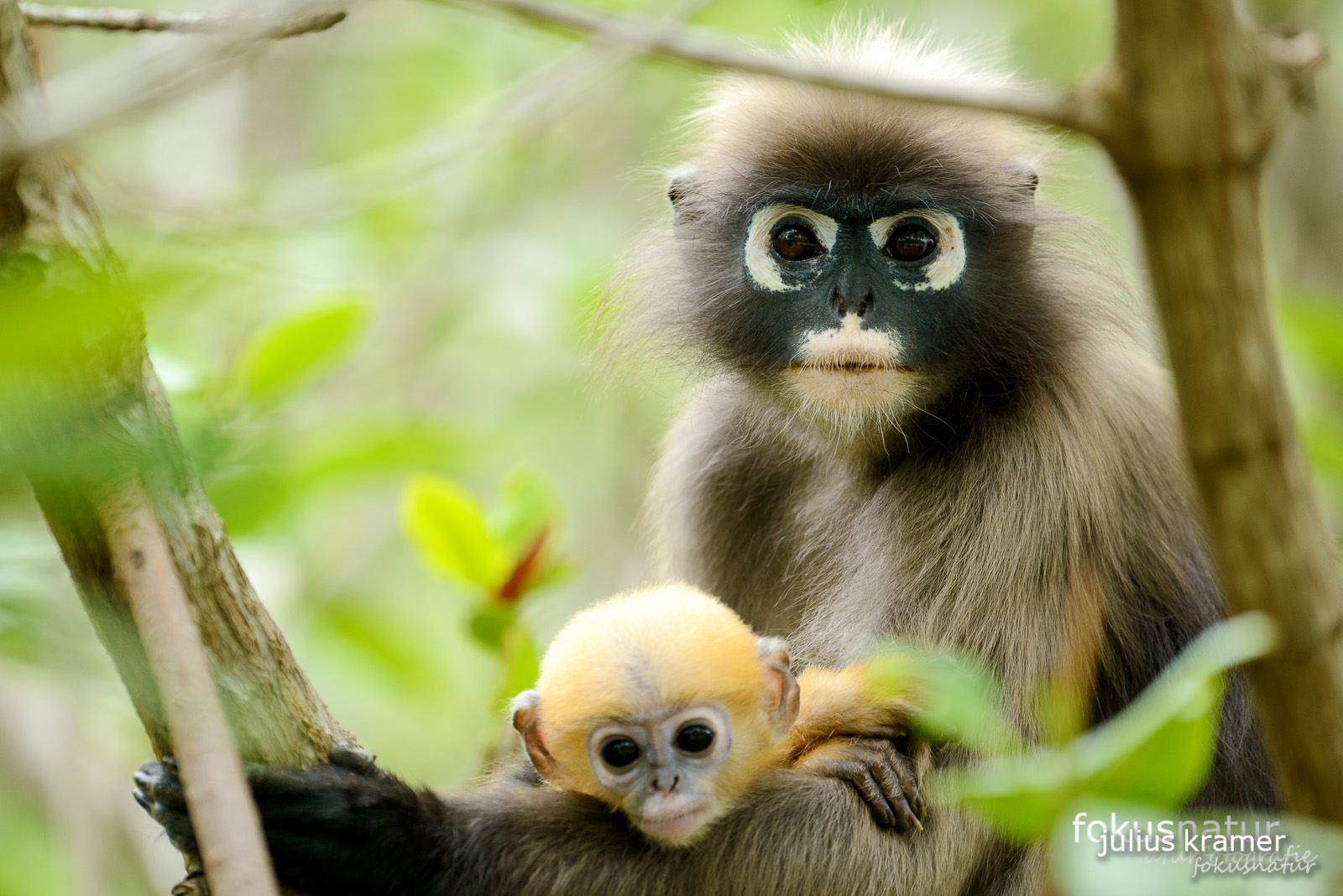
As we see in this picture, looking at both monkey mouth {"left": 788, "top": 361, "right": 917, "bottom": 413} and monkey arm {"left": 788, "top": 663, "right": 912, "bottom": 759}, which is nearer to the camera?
monkey arm {"left": 788, "top": 663, "right": 912, "bottom": 759}

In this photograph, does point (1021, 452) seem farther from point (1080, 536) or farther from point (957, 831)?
point (957, 831)

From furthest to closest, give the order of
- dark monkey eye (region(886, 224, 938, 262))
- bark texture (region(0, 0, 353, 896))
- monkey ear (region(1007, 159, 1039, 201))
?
monkey ear (region(1007, 159, 1039, 201)) < dark monkey eye (region(886, 224, 938, 262)) < bark texture (region(0, 0, 353, 896))

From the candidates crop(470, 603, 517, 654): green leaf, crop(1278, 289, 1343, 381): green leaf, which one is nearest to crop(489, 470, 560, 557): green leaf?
crop(470, 603, 517, 654): green leaf

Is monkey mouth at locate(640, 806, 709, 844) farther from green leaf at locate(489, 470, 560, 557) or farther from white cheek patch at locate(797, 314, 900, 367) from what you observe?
white cheek patch at locate(797, 314, 900, 367)

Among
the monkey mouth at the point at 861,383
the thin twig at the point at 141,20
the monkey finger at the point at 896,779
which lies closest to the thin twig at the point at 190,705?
the thin twig at the point at 141,20

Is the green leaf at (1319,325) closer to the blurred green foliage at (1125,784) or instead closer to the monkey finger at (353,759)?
the blurred green foliage at (1125,784)

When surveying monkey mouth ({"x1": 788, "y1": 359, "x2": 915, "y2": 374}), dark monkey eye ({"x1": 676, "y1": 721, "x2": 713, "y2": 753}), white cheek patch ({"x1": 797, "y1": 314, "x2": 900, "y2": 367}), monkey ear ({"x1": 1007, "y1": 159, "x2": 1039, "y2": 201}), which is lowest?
dark monkey eye ({"x1": 676, "y1": 721, "x2": 713, "y2": 753})

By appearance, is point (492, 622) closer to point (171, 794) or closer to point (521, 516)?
point (521, 516)

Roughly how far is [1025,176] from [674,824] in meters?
1.94

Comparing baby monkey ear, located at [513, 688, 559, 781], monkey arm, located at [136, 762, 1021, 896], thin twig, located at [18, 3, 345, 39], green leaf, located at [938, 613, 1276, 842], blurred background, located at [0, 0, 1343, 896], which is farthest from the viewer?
baby monkey ear, located at [513, 688, 559, 781]

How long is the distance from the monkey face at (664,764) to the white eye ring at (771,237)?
119cm

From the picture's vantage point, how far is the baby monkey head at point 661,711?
9.28ft

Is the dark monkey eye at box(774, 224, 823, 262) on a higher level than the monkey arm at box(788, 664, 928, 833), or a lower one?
higher

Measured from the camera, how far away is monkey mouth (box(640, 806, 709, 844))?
112 inches
